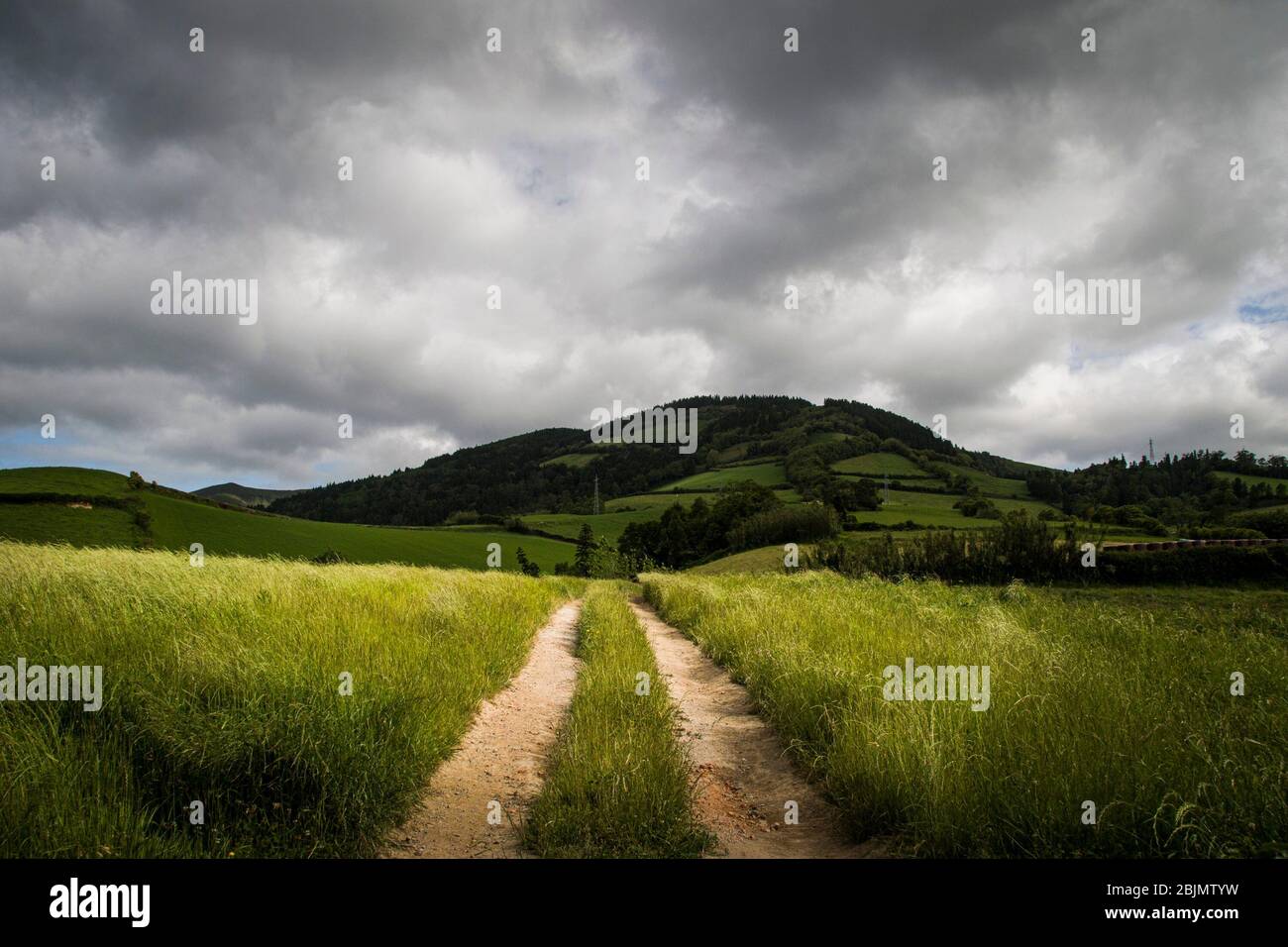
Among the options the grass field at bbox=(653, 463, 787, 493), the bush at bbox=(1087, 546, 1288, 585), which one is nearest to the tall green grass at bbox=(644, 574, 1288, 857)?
the bush at bbox=(1087, 546, 1288, 585)

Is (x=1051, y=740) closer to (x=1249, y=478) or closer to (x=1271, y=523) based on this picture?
(x=1271, y=523)

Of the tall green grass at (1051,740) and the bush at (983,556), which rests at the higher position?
the tall green grass at (1051,740)

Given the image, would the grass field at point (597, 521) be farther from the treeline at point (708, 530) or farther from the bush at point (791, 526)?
the bush at point (791, 526)

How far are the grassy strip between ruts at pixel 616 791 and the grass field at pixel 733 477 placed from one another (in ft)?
412

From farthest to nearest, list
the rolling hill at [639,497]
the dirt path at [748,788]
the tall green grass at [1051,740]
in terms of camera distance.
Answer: the rolling hill at [639,497], the dirt path at [748,788], the tall green grass at [1051,740]

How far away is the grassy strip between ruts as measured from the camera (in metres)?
3.61

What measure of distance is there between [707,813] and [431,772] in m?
2.38

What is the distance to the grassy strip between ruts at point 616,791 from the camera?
3.61 metres

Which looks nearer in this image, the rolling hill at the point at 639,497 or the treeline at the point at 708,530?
the rolling hill at the point at 639,497

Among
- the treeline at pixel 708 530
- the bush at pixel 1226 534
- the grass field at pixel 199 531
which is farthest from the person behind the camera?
the treeline at pixel 708 530

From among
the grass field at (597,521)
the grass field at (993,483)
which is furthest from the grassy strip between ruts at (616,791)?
the grass field at (993,483)
